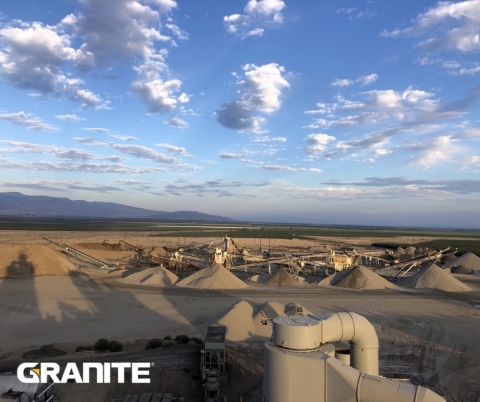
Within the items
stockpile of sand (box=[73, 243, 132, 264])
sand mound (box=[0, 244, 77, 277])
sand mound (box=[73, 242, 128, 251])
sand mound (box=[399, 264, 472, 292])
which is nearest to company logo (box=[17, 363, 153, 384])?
sand mound (box=[399, 264, 472, 292])

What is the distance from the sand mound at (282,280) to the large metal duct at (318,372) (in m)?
31.2

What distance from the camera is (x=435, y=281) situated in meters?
37.4

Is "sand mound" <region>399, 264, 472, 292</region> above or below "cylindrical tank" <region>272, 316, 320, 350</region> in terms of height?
below

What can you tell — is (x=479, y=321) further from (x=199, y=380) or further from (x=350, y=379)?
(x=350, y=379)

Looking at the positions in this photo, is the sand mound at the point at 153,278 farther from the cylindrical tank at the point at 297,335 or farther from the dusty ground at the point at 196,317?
the cylindrical tank at the point at 297,335

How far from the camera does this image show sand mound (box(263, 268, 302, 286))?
37906 millimetres

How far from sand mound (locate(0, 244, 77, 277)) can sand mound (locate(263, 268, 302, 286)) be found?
78.5 feet

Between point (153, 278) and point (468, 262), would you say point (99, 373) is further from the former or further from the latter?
point (468, 262)

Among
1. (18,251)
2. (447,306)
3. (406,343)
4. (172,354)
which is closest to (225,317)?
(172,354)

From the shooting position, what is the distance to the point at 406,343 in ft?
65.4

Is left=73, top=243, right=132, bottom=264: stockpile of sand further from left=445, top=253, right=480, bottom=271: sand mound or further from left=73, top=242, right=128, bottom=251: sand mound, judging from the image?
left=445, top=253, right=480, bottom=271: sand mound

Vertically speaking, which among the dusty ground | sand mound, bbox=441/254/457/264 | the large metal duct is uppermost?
the large metal duct

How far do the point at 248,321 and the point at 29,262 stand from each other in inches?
1275

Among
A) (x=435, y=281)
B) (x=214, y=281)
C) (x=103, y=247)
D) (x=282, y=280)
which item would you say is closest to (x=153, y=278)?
(x=214, y=281)
